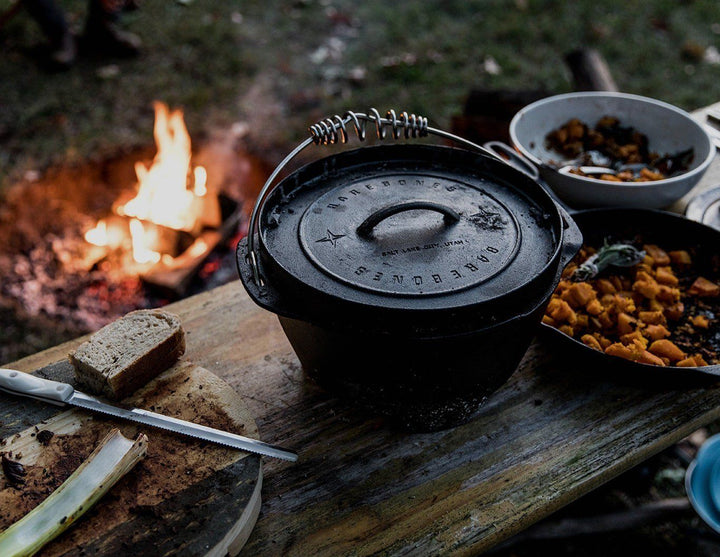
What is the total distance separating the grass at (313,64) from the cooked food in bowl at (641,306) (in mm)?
2701

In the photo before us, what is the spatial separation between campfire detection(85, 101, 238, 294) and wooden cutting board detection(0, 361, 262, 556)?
5.26 ft

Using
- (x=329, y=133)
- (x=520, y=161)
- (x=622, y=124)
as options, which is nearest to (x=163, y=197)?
(x=520, y=161)

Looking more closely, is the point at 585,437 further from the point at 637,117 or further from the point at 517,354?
the point at 637,117

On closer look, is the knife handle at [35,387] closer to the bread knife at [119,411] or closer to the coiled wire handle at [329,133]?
the bread knife at [119,411]

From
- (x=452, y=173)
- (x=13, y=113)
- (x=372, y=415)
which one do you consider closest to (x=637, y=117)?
(x=452, y=173)

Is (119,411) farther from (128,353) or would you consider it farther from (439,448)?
(439,448)

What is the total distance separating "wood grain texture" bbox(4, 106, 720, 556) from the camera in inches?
61.6

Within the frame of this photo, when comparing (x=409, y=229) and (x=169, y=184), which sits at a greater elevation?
(x=409, y=229)

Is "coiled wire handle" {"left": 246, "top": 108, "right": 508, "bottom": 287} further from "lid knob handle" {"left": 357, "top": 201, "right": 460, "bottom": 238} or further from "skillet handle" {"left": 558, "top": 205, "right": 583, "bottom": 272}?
"skillet handle" {"left": 558, "top": 205, "right": 583, "bottom": 272}

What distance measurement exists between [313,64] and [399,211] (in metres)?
4.10

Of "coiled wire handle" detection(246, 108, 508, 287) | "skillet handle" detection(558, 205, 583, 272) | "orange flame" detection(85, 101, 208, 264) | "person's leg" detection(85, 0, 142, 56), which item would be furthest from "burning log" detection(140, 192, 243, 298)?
"person's leg" detection(85, 0, 142, 56)

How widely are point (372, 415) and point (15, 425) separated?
0.93m

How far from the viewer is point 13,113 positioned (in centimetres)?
458

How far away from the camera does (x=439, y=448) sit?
1.75 m
